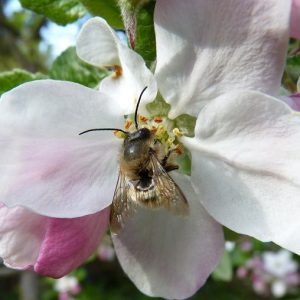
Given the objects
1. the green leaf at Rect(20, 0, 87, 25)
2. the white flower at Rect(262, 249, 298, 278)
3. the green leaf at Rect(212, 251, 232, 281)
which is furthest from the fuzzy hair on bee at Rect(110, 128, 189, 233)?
the white flower at Rect(262, 249, 298, 278)

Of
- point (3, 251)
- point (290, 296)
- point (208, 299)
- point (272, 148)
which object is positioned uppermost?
point (272, 148)

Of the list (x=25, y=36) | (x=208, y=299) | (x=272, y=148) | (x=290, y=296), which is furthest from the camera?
(x=208, y=299)

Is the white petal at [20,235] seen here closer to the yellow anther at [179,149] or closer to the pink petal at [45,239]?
the pink petal at [45,239]

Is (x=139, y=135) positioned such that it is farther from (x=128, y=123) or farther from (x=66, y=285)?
(x=66, y=285)

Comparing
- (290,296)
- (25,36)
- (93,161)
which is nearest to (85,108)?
(93,161)

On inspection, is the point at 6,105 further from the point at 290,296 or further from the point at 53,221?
the point at 290,296

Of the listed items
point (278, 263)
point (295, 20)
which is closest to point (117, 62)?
point (295, 20)

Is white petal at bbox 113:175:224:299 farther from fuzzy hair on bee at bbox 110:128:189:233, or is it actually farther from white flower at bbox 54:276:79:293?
white flower at bbox 54:276:79:293

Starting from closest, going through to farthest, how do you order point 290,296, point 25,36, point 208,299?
point 25,36, point 290,296, point 208,299
